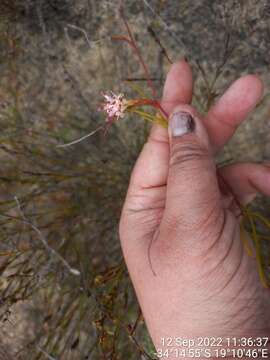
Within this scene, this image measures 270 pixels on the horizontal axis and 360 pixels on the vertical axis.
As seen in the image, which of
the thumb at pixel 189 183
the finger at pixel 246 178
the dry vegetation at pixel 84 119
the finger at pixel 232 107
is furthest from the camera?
the dry vegetation at pixel 84 119

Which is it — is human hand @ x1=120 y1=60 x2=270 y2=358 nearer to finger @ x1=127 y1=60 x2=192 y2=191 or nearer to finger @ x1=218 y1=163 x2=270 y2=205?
finger @ x1=127 y1=60 x2=192 y2=191

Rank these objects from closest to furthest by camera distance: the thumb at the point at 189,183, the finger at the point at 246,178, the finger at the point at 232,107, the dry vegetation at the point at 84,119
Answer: the thumb at the point at 189,183
the finger at the point at 232,107
the finger at the point at 246,178
the dry vegetation at the point at 84,119

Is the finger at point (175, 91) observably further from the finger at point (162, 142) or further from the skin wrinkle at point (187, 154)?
the skin wrinkle at point (187, 154)

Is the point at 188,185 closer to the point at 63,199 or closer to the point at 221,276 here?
the point at 221,276

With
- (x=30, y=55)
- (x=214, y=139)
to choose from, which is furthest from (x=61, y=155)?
(x=214, y=139)

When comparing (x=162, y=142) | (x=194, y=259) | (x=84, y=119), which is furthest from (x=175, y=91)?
(x=84, y=119)

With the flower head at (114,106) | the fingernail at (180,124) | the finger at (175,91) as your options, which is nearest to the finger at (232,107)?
the finger at (175,91)

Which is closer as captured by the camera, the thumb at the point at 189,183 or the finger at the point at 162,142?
the thumb at the point at 189,183

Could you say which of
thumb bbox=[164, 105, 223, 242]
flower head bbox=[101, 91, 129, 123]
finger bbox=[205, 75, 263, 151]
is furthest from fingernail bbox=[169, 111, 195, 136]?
finger bbox=[205, 75, 263, 151]
